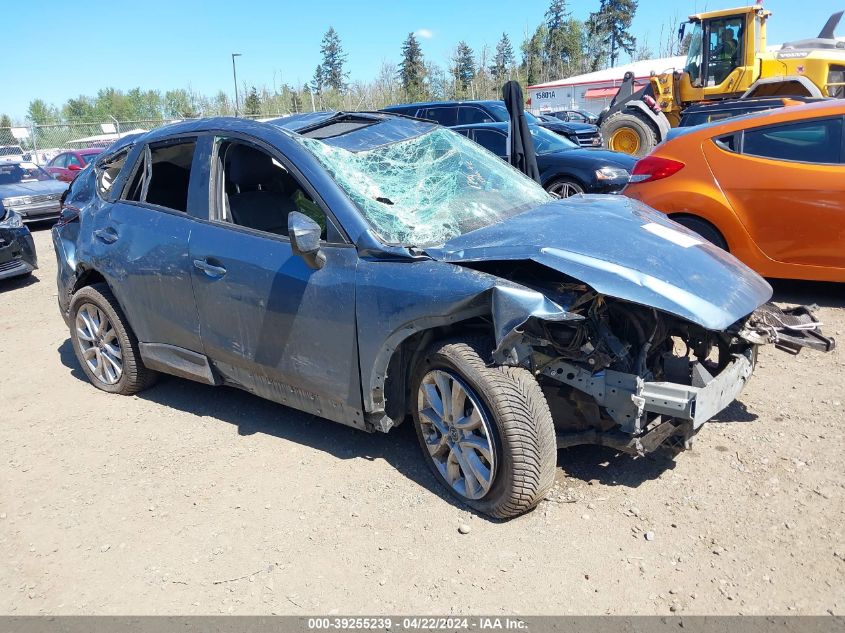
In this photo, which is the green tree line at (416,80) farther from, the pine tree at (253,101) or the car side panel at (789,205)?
the car side panel at (789,205)

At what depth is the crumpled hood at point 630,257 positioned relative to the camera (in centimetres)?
284

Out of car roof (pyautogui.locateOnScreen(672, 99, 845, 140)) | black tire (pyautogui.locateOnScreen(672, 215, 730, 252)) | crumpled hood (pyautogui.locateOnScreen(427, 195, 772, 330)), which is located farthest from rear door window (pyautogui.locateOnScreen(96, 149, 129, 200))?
car roof (pyautogui.locateOnScreen(672, 99, 845, 140))

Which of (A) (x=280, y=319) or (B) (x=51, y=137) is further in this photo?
(B) (x=51, y=137)

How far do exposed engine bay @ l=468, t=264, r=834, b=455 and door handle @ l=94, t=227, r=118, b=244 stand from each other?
2.76 m

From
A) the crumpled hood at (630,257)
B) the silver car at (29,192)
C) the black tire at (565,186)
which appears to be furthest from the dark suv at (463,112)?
the crumpled hood at (630,257)

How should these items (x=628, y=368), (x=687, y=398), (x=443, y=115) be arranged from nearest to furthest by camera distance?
(x=687, y=398)
(x=628, y=368)
(x=443, y=115)

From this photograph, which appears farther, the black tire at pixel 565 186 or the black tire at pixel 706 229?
the black tire at pixel 565 186

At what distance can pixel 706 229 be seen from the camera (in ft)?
18.8

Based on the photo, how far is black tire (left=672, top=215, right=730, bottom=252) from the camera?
5680 mm

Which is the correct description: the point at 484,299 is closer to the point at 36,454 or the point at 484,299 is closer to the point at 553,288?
the point at 553,288

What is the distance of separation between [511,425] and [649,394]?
61cm

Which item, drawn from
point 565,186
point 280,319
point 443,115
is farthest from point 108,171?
point 443,115

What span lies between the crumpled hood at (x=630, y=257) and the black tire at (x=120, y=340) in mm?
2565

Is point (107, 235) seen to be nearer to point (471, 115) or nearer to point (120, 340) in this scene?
point (120, 340)
